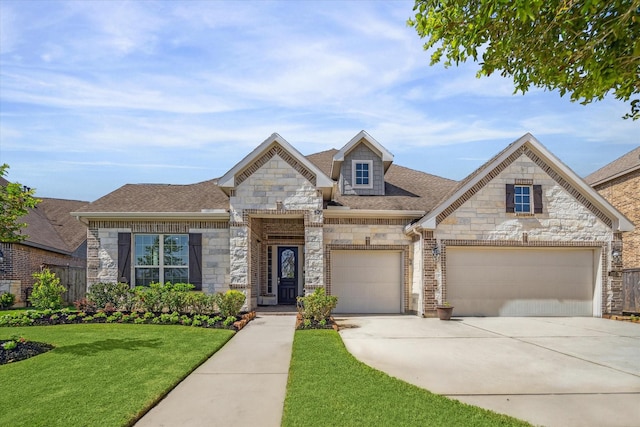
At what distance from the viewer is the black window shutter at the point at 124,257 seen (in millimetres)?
15008

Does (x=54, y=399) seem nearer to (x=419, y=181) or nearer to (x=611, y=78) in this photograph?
(x=611, y=78)

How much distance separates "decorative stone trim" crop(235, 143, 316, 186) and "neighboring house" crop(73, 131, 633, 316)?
0.11 ft

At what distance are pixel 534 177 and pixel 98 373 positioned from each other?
44.6ft

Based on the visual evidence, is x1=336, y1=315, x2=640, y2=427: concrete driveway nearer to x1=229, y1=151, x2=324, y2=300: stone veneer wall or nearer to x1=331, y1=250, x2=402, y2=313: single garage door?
x1=331, y1=250, x2=402, y2=313: single garage door

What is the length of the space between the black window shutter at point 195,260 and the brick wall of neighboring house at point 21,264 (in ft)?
28.8

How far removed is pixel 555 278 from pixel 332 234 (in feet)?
24.9

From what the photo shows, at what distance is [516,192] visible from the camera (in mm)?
14672

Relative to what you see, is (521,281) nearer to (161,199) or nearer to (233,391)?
(233,391)

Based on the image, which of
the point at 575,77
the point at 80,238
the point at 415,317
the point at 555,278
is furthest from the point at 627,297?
the point at 80,238

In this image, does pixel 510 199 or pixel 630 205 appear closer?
pixel 510 199

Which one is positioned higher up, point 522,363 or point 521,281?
point 521,281

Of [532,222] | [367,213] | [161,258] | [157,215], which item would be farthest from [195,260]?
[532,222]

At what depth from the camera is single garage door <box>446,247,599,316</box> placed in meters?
14.6

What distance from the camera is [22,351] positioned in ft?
27.0
